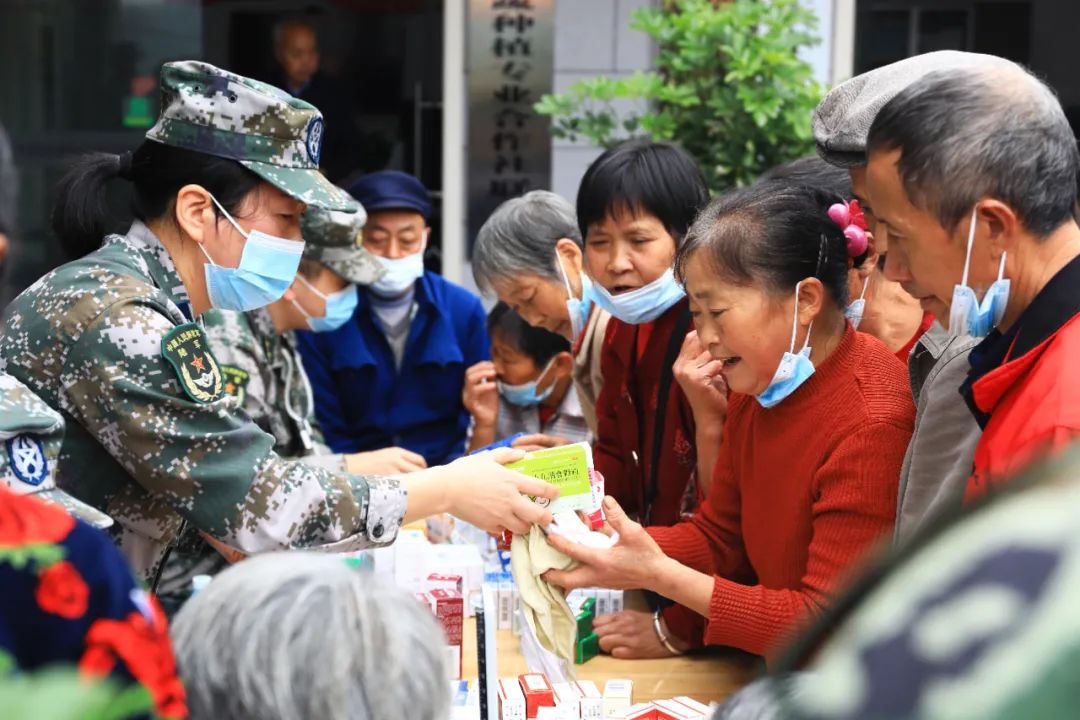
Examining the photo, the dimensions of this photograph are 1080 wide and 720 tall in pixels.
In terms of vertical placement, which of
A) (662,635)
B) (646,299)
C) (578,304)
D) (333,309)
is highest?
(646,299)

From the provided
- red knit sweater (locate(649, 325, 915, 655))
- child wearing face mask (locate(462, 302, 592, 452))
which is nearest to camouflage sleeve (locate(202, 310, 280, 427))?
child wearing face mask (locate(462, 302, 592, 452))

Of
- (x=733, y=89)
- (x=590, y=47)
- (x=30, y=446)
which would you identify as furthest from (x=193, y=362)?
(x=590, y=47)

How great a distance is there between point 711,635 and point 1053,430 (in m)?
0.94

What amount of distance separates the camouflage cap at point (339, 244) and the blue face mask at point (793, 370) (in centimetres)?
186

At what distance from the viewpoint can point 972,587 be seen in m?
0.61

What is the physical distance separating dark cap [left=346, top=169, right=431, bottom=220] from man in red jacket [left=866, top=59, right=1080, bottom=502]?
2763 mm

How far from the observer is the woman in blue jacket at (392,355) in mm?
4250

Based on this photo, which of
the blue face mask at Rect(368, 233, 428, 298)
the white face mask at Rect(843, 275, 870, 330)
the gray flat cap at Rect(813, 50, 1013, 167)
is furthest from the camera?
the blue face mask at Rect(368, 233, 428, 298)

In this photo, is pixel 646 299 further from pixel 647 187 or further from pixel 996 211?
pixel 996 211

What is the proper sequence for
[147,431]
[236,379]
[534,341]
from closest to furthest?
[147,431] → [236,379] → [534,341]

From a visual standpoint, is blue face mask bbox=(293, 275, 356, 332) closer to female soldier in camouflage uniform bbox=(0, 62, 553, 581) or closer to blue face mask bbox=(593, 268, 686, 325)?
blue face mask bbox=(593, 268, 686, 325)

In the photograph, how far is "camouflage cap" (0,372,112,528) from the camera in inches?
65.5

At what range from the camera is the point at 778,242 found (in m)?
2.24

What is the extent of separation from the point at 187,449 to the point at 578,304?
1.60m
